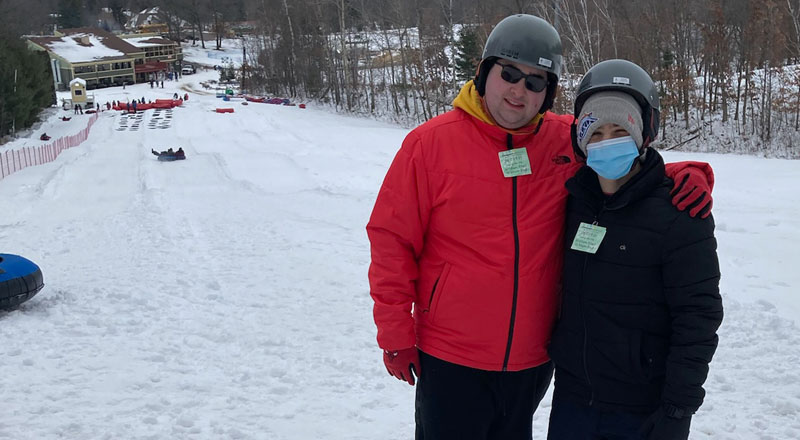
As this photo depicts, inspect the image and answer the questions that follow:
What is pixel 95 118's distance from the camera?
3494 cm

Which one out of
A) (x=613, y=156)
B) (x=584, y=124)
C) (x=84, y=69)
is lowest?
(x=613, y=156)

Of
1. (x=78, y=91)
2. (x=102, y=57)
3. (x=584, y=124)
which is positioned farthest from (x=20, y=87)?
(x=584, y=124)

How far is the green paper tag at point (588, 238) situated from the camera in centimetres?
230

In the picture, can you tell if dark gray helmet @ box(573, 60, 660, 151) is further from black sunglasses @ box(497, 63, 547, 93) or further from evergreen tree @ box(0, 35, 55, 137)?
evergreen tree @ box(0, 35, 55, 137)

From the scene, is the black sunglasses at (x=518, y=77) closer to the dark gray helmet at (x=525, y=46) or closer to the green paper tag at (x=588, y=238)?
the dark gray helmet at (x=525, y=46)

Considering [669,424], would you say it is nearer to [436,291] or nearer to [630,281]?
[630,281]

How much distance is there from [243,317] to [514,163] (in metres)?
5.01

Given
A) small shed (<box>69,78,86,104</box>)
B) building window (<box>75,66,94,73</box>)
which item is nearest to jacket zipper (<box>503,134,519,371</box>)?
small shed (<box>69,78,86,104</box>)

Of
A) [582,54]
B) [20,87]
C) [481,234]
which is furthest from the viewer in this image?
[20,87]

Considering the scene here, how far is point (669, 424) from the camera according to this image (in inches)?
86.7

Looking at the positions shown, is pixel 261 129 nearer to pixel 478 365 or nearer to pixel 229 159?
pixel 229 159

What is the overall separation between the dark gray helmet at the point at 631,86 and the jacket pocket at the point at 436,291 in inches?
33.0

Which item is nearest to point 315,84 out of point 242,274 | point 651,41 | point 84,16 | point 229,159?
point 651,41

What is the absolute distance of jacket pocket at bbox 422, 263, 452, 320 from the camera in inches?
98.6
